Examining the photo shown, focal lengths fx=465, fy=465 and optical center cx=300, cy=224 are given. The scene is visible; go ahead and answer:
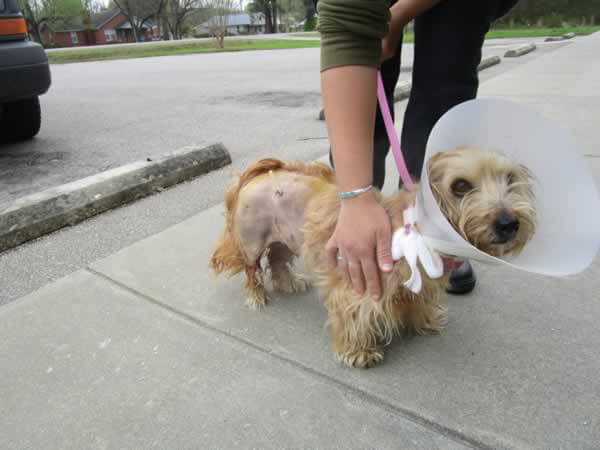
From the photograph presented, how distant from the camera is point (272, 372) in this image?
185 centimetres

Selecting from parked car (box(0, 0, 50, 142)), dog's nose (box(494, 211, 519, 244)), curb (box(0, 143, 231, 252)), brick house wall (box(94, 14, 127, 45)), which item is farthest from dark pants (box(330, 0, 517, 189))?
brick house wall (box(94, 14, 127, 45))

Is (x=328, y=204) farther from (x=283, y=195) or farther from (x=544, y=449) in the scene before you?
(x=544, y=449)

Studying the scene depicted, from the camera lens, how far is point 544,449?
1461 mm

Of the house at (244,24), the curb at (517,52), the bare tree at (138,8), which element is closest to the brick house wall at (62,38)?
the bare tree at (138,8)

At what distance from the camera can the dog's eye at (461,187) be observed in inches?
58.3

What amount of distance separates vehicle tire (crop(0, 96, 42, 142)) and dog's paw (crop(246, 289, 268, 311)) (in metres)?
4.19

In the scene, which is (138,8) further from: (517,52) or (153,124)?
(153,124)

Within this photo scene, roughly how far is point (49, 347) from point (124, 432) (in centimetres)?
67

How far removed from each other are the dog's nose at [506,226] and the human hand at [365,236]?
1.09ft

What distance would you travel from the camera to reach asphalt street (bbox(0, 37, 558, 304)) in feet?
9.64

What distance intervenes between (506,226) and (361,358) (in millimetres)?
796

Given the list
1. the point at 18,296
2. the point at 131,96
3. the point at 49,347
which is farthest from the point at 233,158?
the point at 131,96

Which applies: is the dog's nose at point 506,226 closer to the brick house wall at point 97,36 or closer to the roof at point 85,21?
the roof at point 85,21

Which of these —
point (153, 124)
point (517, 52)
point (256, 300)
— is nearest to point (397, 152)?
point (256, 300)
